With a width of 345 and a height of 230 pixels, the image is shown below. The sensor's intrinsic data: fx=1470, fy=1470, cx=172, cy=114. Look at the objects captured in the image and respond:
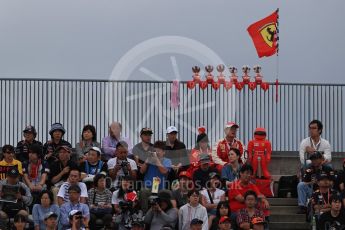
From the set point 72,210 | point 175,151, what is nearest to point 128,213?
point 72,210

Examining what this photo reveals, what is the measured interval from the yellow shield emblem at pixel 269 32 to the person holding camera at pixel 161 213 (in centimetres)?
881

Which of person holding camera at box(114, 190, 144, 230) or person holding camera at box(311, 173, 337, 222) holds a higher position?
person holding camera at box(311, 173, 337, 222)

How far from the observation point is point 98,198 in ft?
113

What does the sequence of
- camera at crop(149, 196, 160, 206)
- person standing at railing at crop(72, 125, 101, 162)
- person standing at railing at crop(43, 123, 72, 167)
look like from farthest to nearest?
person standing at railing at crop(72, 125, 101, 162) → person standing at railing at crop(43, 123, 72, 167) → camera at crop(149, 196, 160, 206)

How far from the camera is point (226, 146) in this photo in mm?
37750

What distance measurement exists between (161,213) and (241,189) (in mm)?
2446

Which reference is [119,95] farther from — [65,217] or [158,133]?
[65,217]

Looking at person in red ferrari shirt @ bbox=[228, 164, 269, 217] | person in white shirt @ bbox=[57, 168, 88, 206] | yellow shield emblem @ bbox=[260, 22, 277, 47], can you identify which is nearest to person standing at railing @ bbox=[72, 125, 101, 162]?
person in white shirt @ bbox=[57, 168, 88, 206]

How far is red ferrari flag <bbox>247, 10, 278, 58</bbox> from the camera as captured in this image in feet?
137

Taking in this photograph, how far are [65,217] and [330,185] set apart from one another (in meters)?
6.55

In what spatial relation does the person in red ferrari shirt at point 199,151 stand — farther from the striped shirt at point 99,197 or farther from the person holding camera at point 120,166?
the striped shirt at point 99,197

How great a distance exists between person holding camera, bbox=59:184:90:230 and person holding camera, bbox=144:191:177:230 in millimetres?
1460

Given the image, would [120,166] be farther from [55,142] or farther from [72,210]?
[72,210]

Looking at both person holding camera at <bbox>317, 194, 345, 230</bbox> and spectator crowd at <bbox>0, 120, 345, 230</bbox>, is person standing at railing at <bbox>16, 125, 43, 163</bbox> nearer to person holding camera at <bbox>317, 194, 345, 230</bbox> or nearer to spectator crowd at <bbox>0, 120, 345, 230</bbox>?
spectator crowd at <bbox>0, 120, 345, 230</bbox>
